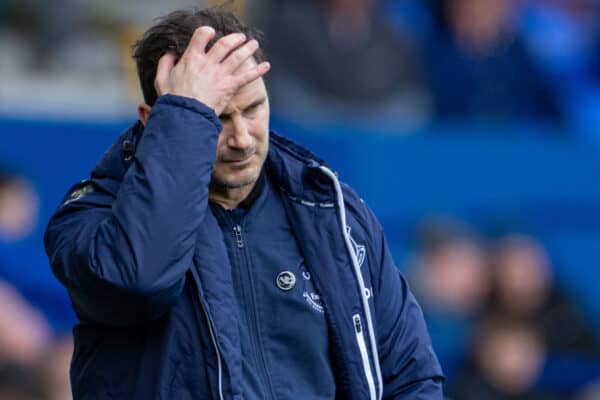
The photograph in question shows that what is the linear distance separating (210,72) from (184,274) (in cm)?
40

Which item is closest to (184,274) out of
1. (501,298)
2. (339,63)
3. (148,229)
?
(148,229)

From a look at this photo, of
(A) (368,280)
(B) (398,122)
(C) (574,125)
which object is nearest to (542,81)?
(C) (574,125)

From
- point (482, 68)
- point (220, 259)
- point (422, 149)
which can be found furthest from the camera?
point (482, 68)

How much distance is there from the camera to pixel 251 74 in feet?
8.79

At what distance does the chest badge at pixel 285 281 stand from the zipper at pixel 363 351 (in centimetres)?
14

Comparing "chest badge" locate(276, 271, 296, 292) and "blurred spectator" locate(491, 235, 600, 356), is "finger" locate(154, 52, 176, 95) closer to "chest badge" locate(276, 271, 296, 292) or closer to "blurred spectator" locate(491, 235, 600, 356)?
"chest badge" locate(276, 271, 296, 292)

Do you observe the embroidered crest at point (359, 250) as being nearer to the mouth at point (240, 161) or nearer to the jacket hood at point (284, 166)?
the jacket hood at point (284, 166)

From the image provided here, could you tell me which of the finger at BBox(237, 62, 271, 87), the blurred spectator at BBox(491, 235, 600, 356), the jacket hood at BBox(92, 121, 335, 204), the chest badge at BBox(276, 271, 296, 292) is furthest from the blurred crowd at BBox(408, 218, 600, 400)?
the finger at BBox(237, 62, 271, 87)

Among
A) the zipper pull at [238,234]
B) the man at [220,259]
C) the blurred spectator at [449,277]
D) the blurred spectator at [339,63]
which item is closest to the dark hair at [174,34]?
the man at [220,259]

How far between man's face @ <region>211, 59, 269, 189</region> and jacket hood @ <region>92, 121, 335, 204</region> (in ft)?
0.27

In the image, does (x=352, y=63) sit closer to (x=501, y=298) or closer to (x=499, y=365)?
(x=501, y=298)

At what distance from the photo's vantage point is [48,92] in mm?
7773

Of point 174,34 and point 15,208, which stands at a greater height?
point 174,34

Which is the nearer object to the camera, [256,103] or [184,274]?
[184,274]
